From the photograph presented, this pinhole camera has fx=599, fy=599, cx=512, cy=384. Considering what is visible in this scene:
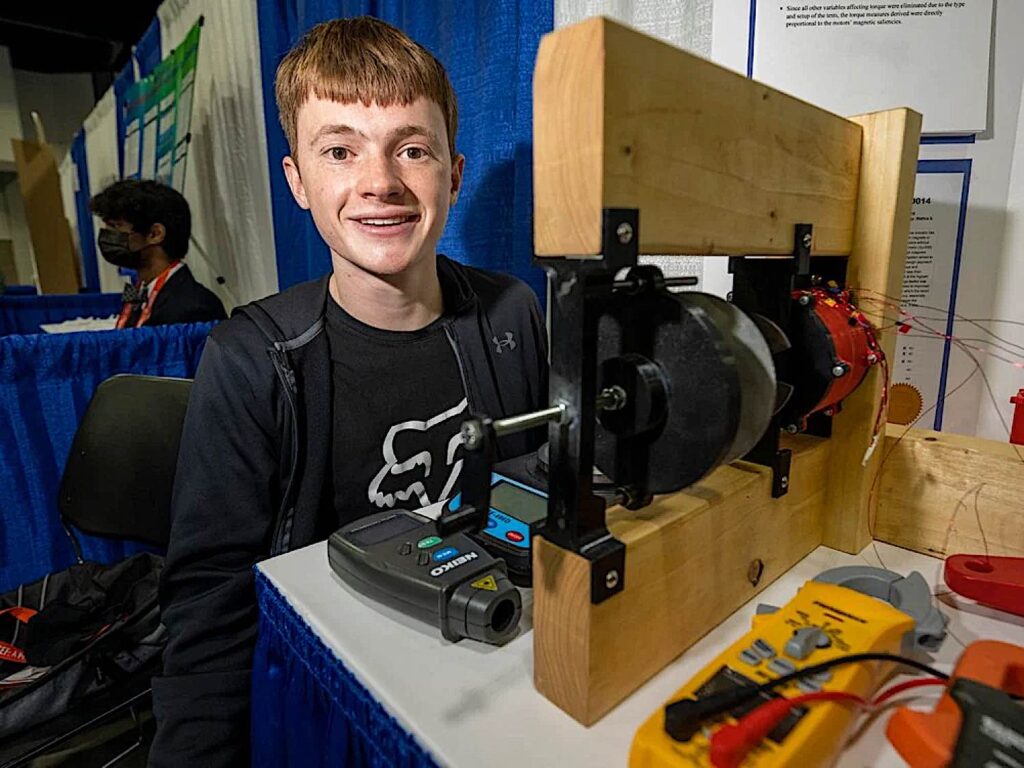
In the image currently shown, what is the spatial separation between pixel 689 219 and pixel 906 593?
0.35 metres

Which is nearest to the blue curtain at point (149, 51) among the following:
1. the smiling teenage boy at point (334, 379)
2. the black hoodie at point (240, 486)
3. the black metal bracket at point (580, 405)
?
the smiling teenage boy at point (334, 379)

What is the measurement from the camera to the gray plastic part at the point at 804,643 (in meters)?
0.38

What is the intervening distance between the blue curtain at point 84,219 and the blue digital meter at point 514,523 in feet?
19.3

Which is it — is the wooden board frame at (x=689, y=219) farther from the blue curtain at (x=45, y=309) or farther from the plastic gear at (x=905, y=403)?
the blue curtain at (x=45, y=309)

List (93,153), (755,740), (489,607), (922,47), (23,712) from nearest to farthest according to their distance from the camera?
1. (755,740)
2. (489,607)
3. (922,47)
4. (23,712)
5. (93,153)

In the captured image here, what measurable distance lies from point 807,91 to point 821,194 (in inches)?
15.3

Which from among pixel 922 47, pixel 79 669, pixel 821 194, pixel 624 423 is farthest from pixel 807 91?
pixel 79 669

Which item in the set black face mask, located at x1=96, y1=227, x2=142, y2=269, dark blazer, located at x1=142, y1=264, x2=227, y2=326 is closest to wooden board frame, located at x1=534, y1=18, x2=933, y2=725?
dark blazer, located at x1=142, y1=264, x2=227, y2=326

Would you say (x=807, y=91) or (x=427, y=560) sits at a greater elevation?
(x=807, y=91)

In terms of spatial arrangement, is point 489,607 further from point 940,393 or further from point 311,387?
point 940,393

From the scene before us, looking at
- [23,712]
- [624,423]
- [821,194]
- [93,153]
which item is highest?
[93,153]

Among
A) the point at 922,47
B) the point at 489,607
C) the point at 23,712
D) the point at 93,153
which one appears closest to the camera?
the point at 489,607

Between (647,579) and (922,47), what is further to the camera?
(922,47)

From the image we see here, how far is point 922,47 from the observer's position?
764mm
